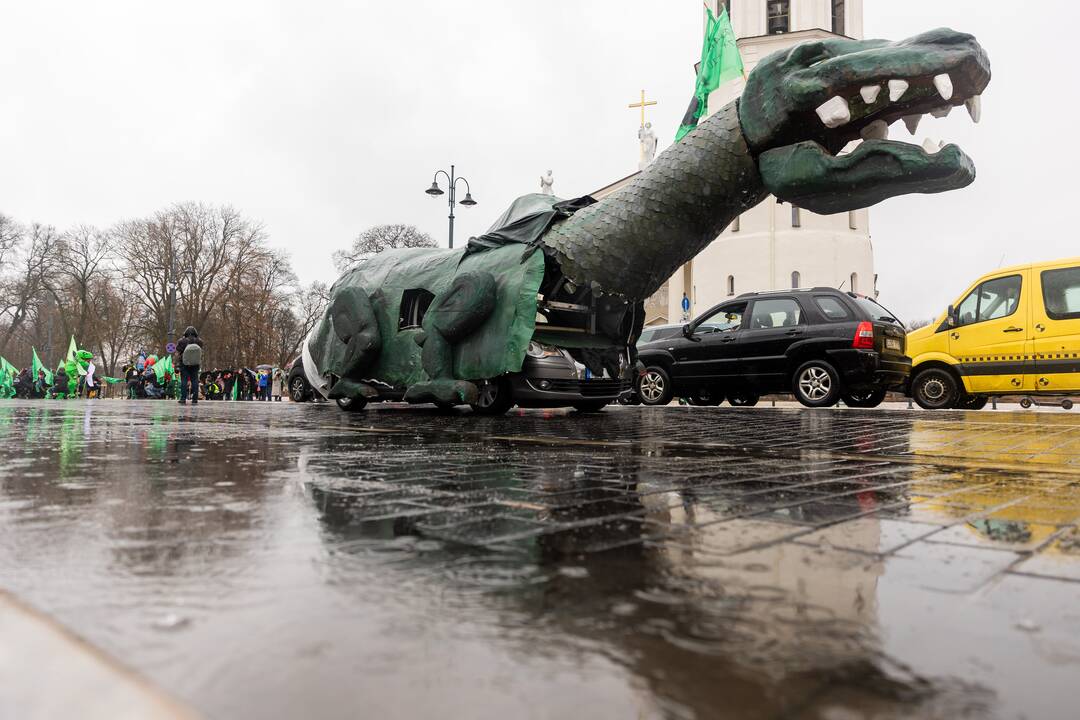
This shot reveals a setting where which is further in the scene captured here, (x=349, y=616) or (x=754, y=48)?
(x=754, y=48)

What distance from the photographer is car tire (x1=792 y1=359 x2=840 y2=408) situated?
1077cm

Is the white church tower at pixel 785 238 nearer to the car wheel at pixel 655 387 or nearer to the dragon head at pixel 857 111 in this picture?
the car wheel at pixel 655 387

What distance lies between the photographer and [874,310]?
11.1 metres

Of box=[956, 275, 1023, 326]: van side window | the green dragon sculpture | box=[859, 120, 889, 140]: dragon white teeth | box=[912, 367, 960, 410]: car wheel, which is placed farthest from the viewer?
box=[912, 367, 960, 410]: car wheel

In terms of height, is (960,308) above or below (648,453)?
above

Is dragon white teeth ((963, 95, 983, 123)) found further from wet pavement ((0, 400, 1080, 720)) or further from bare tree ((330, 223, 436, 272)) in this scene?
bare tree ((330, 223, 436, 272))

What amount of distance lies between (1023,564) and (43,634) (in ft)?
6.95

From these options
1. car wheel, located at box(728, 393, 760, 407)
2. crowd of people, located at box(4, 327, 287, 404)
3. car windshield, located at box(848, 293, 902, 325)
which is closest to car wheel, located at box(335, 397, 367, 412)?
car wheel, located at box(728, 393, 760, 407)

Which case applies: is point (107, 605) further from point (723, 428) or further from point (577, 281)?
point (577, 281)

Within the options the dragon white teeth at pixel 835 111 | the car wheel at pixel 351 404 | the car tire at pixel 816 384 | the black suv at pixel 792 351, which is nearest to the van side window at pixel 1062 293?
the black suv at pixel 792 351

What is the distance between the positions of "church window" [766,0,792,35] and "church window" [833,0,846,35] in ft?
8.94

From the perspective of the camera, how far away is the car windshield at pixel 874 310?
10.9 meters

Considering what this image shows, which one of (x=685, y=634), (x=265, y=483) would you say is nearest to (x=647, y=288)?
(x=265, y=483)

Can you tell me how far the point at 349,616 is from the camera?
1.41 m
